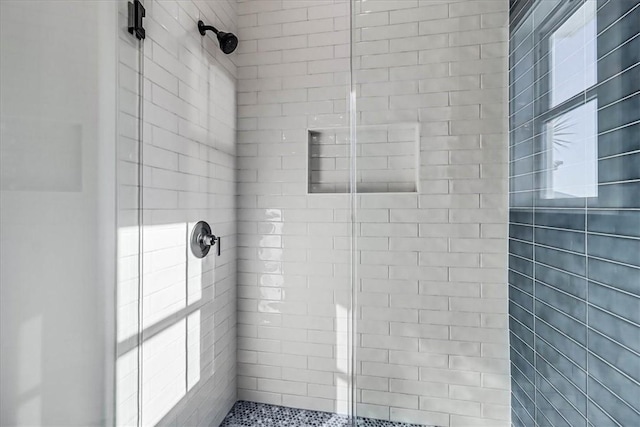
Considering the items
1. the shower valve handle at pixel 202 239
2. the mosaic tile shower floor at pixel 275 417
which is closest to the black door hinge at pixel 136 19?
the shower valve handle at pixel 202 239

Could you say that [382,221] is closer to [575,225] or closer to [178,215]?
[575,225]

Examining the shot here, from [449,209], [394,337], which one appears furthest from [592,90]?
[394,337]

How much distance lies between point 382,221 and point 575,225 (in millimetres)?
671

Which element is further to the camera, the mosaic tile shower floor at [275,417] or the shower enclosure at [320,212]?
the mosaic tile shower floor at [275,417]

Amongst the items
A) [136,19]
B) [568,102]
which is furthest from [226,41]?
[568,102]

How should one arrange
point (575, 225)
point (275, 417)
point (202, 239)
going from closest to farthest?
point (575, 225) → point (202, 239) → point (275, 417)

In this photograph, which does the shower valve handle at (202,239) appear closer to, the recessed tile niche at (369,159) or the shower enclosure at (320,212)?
the shower enclosure at (320,212)

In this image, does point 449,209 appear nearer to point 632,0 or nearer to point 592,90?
point 592,90

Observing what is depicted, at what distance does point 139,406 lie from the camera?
1147mm

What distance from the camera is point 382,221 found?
1464 mm

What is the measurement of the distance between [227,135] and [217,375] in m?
1.12

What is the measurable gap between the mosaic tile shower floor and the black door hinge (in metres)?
1.60

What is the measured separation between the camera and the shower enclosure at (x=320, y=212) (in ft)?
2.84

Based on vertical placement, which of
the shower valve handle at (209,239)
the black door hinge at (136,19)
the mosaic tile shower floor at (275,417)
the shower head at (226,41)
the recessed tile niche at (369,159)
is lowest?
the mosaic tile shower floor at (275,417)
